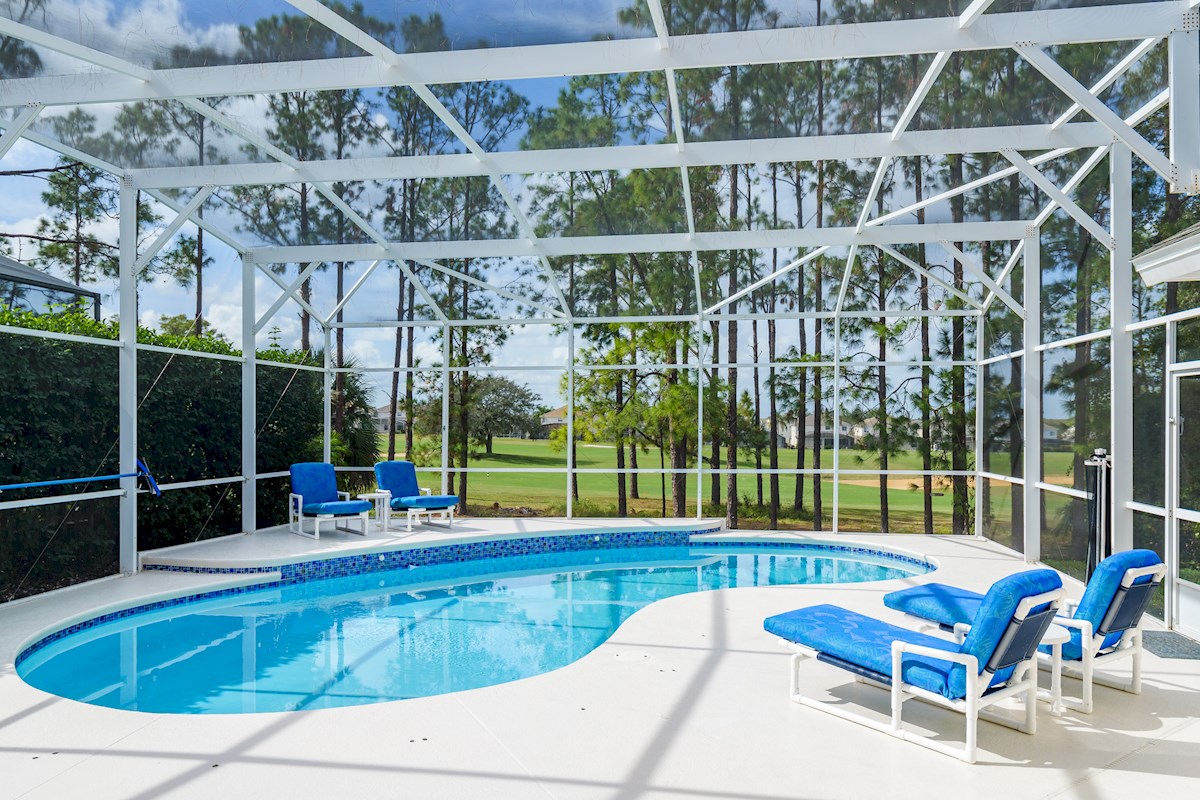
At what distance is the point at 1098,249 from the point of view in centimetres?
779

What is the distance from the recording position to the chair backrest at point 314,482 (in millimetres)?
10820

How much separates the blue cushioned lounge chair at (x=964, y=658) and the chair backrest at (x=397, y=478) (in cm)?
808

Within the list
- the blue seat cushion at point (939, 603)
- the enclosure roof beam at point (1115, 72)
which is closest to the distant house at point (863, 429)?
the enclosure roof beam at point (1115, 72)

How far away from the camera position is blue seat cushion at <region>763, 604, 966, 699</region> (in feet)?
13.3

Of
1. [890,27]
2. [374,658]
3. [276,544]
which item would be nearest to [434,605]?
[374,658]

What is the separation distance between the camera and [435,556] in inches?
404

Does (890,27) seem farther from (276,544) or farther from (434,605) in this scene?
(276,544)

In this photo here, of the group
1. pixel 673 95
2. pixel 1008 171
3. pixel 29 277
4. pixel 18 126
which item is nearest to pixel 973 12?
pixel 673 95

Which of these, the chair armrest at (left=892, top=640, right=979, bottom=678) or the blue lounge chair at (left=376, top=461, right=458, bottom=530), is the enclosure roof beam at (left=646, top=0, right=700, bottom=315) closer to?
the chair armrest at (left=892, top=640, right=979, bottom=678)

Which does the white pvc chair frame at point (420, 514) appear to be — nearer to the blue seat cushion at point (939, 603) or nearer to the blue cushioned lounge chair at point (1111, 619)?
the blue seat cushion at point (939, 603)

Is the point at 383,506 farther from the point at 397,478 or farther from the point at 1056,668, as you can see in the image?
the point at 1056,668

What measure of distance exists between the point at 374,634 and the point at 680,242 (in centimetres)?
530

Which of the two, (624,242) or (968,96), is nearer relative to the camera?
(968,96)

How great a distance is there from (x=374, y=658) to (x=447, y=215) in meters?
5.38
